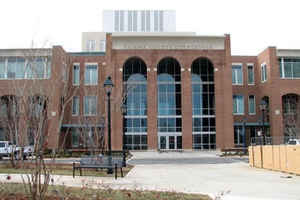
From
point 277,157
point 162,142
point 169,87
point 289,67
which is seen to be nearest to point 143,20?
point 169,87

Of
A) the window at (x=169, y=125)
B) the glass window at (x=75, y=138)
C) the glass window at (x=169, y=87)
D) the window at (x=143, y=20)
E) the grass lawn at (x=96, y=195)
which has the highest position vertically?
the window at (x=143, y=20)

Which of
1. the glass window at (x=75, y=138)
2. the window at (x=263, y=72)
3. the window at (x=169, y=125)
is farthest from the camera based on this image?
the window at (x=263, y=72)

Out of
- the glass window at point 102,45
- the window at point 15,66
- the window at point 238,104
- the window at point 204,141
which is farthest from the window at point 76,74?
the glass window at point 102,45

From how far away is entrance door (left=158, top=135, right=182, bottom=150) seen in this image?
48.7m

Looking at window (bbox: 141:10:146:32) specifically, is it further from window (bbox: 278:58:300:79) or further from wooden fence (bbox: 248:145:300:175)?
wooden fence (bbox: 248:145:300:175)

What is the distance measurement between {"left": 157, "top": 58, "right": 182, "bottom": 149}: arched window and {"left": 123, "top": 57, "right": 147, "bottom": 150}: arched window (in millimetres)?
2075

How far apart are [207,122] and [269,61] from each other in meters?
12.2

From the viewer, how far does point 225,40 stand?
4972cm

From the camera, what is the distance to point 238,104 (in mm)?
55000

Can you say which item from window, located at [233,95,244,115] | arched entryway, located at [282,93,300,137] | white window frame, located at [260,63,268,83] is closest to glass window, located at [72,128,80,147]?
window, located at [233,95,244,115]

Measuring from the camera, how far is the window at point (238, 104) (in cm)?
5472

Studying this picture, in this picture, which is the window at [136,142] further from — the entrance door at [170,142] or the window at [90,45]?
the window at [90,45]

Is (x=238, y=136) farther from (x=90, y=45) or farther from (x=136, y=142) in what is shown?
(x=90, y=45)

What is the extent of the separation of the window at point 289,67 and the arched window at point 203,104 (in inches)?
392
